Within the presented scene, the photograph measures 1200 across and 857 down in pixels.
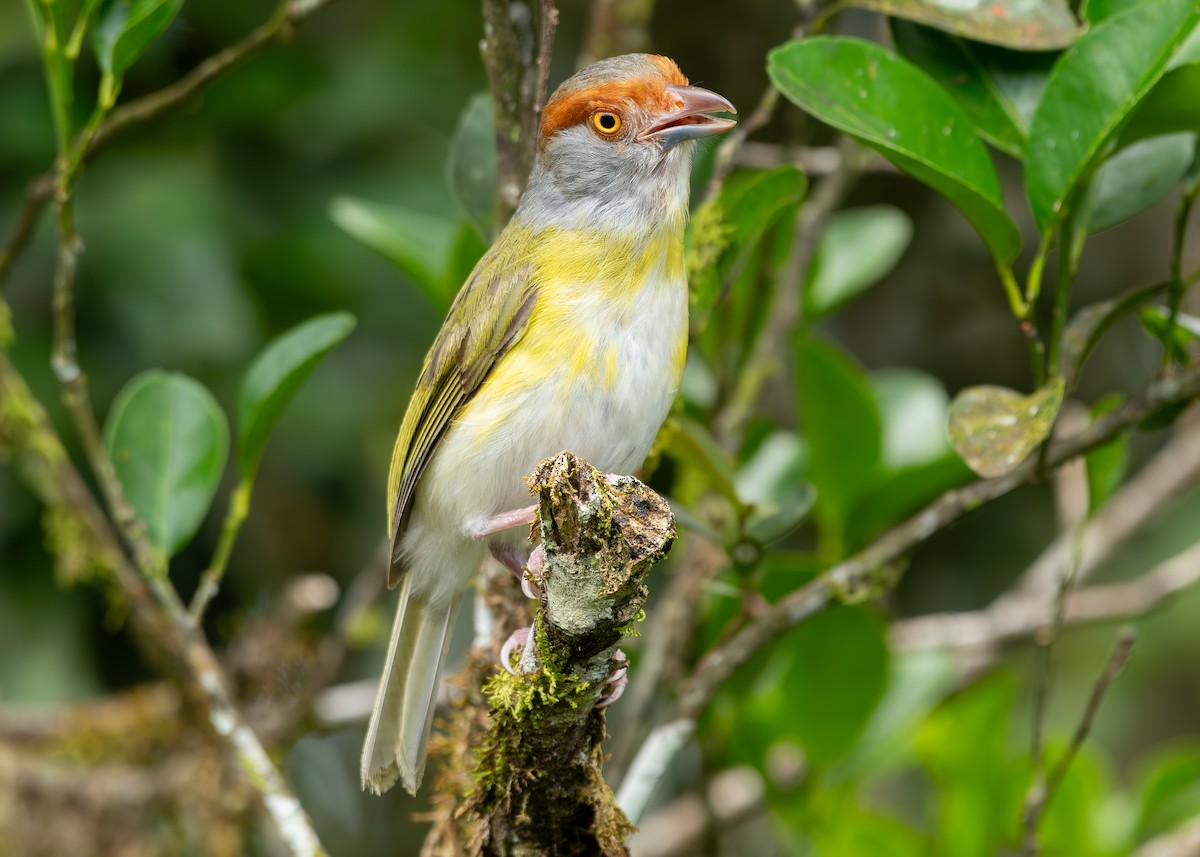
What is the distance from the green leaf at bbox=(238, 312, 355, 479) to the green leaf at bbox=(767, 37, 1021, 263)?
1008 mm

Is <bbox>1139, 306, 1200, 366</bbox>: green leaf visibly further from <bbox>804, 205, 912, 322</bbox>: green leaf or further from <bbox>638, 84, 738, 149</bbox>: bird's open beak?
<bbox>804, 205, 912, 322</bbox>: green leaf

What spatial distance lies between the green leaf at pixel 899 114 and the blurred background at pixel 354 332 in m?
Answer: 1.32

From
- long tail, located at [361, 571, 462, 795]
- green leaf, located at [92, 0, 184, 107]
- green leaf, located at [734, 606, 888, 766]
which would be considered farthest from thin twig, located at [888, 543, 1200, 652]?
green leaf, located at [92, 0, 184, 107]

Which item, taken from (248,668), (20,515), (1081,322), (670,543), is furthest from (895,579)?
(20,515)

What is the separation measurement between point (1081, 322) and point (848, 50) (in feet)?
2.28

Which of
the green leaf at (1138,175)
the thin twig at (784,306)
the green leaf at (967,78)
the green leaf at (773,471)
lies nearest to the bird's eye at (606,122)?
the green leaf at (967,78)

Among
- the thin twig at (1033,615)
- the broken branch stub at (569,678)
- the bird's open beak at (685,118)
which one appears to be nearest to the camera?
the broken branch stub at (569,678)

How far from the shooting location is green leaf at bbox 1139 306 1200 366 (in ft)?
8.27

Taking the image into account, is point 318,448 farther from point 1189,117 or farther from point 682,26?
point 1189,117

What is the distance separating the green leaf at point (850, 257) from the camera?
12.1 feet

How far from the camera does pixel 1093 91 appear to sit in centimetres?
230

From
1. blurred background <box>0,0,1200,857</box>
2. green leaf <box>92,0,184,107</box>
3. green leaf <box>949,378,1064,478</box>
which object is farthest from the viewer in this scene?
blurred background <box>0,0,1200,857</box>

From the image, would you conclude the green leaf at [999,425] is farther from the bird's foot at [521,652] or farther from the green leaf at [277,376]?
the green leaf at [277,376]

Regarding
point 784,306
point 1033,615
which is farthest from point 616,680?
point 1033,615
